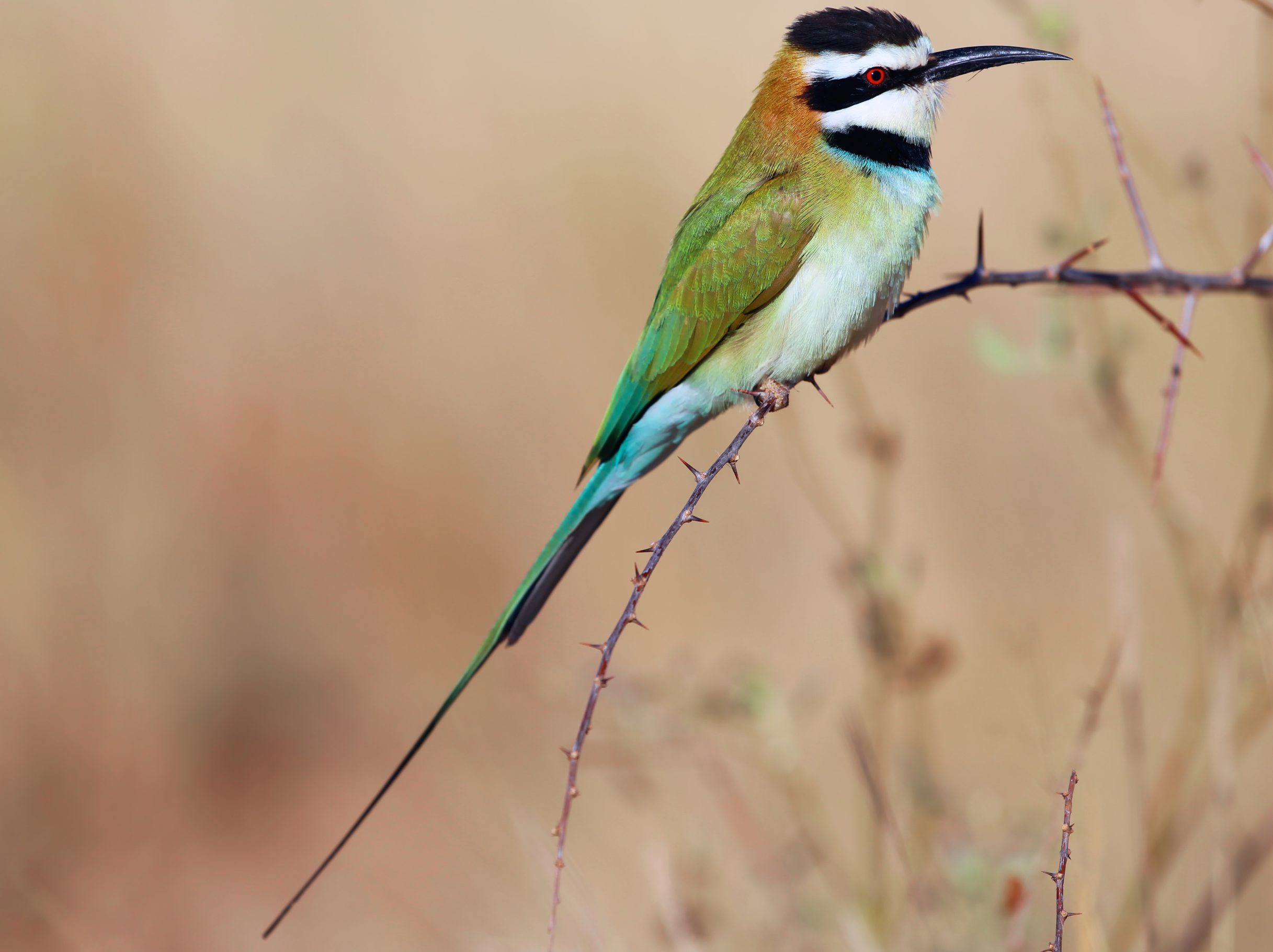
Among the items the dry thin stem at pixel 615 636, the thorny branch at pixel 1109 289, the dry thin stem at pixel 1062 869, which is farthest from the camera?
the thorny branch at pixel 1109 289

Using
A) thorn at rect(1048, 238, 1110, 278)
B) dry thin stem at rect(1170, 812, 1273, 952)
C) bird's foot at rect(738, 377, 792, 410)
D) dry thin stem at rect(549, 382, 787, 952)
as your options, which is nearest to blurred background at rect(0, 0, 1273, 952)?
dry thin stem at rect(1170, 812, 1273, 952)

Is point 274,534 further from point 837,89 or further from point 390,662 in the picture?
point 837,89

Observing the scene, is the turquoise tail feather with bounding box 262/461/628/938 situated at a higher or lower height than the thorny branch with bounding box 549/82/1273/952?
lower

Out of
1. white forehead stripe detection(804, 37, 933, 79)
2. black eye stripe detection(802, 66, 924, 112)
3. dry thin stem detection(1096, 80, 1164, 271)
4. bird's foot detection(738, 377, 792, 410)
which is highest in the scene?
white forehead stripe detection(804, 37, 933, 79)

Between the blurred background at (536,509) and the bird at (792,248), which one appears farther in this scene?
the blurred background at (536,509)

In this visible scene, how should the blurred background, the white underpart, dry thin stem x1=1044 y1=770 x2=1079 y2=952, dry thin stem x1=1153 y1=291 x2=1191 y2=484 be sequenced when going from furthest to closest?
the blurred background
the white underpart
dry thin stem x1=1153 y1=291 x2=1191 y2=484
dry thin stem x1=1044 y1=770 x2=1079 y2=952

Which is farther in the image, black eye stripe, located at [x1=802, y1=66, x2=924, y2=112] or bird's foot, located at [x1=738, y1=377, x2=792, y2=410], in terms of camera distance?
black eye stripe, located at [x1=802, y1=66, x2=924, y2=112]

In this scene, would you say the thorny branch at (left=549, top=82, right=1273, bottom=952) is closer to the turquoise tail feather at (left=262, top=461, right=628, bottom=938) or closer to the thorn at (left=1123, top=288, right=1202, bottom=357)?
the thorn at (left=1123, top=288, right=1202, bottom=357)

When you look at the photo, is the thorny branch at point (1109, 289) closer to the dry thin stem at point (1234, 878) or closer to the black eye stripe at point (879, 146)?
the black eye stripe at point (879, 146)

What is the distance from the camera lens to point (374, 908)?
149 inches

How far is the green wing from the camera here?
2344 mm

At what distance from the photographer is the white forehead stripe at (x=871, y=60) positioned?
2457 millimetres

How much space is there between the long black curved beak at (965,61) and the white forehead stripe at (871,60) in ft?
0.08

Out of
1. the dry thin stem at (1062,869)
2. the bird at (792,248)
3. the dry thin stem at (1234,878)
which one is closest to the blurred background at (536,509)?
the dry thin stem at (1234,878)
